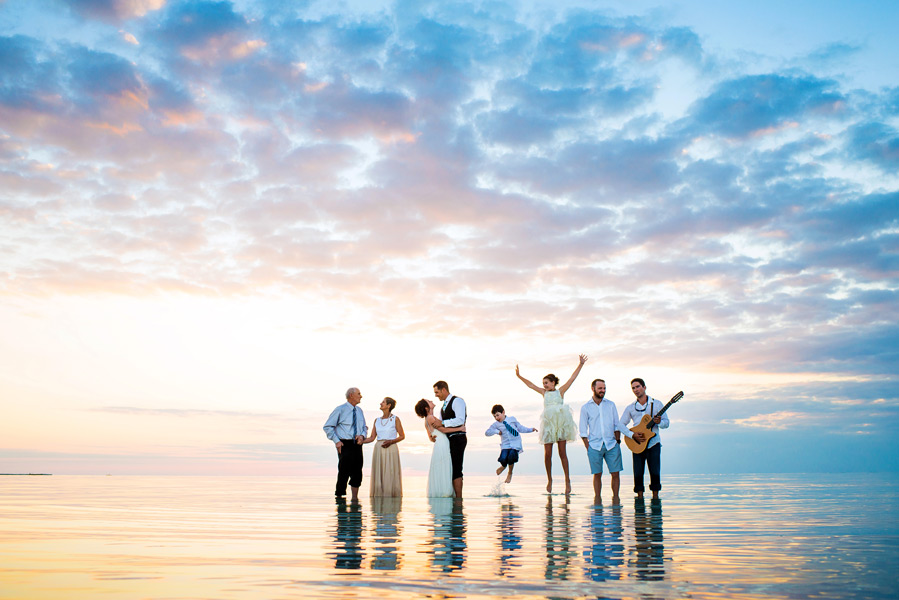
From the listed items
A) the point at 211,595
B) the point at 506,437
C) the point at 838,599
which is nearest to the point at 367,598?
the point at 211,595

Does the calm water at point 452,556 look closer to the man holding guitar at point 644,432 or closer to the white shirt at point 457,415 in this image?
the man holding guitar at point 644,432

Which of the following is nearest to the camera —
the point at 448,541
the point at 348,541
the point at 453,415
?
the point at 448,541

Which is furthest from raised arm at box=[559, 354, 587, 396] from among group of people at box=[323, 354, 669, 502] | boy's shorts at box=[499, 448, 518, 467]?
boy's shorts at box=[499, 448, 518, 467]

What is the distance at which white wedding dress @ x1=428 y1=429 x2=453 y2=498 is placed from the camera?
13.9 meters

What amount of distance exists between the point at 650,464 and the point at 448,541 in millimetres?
7226

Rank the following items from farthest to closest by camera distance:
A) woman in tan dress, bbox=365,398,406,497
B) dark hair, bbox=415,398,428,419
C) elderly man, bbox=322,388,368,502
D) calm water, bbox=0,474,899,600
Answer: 1. woman in tan dress, bbox=365,398,406,497
2. elderly man, bbox=322,388,368,502
3. dark hair, bbox=415,398,428,419
4. calm water, bbox=0,474,899,600

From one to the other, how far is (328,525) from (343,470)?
6.31 meters

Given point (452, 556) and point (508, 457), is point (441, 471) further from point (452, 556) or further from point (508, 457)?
point (452, 556)

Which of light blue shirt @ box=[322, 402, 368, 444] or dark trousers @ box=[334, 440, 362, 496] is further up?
light blue shirt @ box=[322, 402, 368, 444]

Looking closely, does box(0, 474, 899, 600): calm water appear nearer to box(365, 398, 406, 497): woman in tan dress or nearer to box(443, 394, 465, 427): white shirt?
box(443, 394, 465, 427): white shirt

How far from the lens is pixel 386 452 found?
14.7 metres

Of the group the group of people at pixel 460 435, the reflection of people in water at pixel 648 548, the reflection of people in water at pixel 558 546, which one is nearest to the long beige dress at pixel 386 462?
the group of people at pixel 460 435

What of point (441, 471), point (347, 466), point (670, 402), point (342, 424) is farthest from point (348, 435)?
point (670, 402)

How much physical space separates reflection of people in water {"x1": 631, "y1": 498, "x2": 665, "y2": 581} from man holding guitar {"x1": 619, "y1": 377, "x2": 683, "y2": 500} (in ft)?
8.88
